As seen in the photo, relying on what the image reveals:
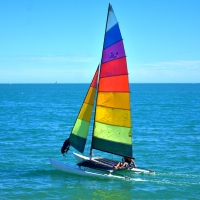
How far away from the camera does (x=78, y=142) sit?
80.2ft

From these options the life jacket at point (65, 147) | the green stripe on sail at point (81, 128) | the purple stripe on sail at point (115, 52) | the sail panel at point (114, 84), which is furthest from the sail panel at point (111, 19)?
the life jacket at point (65, 147)

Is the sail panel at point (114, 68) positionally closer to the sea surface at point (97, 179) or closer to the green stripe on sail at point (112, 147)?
the green stripe on sail at point (112, 147)

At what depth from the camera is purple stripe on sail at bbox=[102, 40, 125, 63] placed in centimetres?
2244

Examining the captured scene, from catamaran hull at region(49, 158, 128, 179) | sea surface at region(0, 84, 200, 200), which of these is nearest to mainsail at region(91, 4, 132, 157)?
catamaran hull at region(49, 158, 128, 179)

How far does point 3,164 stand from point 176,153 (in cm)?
1368

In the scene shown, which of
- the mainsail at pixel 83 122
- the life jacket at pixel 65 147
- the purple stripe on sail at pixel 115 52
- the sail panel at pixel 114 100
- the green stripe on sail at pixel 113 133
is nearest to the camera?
the purple stripe on sail at pixel 115 52

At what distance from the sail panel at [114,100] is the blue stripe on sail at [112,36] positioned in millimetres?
2894

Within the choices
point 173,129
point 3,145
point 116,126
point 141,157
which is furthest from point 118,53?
point 173,129

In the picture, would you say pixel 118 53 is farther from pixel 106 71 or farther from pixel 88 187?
pixel 88 187

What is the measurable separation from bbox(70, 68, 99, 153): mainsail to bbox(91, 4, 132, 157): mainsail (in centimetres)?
67

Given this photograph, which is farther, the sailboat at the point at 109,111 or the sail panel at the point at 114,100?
the sail panel at the point at 114,100

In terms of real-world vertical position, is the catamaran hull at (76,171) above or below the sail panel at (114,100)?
below

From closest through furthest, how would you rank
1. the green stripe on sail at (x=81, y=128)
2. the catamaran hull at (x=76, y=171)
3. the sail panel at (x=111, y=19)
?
1. the sail panel at (x=111, y=19)
2. the catamaran hull at (x=76, y=171)
3. the green stripe on sail at (x=81, y=128)

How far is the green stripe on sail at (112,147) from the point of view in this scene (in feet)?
78.3
